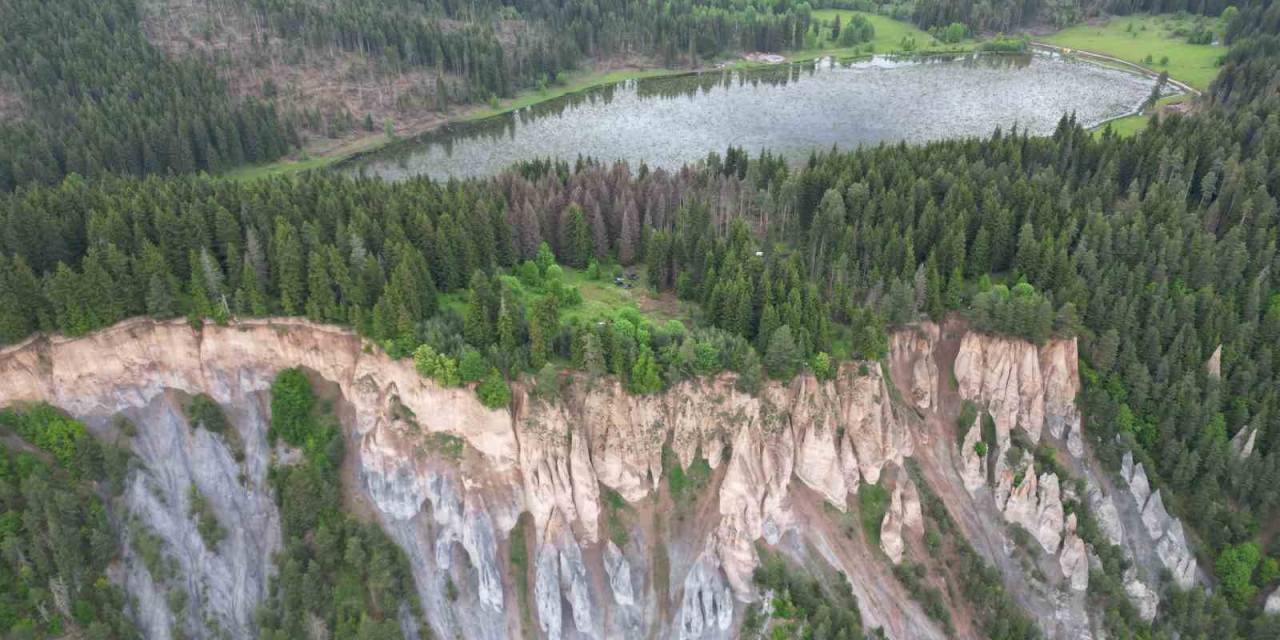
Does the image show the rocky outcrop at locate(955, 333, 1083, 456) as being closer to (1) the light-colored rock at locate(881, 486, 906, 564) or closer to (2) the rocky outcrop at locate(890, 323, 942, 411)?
(2) the rocky outcrop at locate(890, 323, 942, 411)

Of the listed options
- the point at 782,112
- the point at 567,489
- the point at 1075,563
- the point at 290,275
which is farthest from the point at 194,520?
the point at 782,112

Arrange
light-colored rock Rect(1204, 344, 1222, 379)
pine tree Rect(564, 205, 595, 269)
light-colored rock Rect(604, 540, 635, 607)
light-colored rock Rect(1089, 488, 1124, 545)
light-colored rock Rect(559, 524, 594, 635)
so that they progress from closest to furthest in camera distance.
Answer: light-colored rock Rect(559, 524, 594, 635) → light-colored rock Rect(604, 540, 635, 607) → light-colored rock Rect(1089, 488, 1124, 545) → light-colored rock Rect(1204, 344, 1222, 379) → pine tree Rect(564, 205, 595, 269)

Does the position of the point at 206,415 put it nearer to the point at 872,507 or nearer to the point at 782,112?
the point at 872,507

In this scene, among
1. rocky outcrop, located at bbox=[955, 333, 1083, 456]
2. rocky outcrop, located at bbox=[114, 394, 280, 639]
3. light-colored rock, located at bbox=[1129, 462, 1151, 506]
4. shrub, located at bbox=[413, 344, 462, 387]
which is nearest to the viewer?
shrub, located at bbox=[413, 344, 462, 387]

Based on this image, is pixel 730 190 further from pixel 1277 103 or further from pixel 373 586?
pixel 1277 103

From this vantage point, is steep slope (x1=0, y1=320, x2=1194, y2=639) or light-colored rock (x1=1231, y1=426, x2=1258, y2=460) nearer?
steep slope (x1=0, y1=320, x2=1194, y2=639)

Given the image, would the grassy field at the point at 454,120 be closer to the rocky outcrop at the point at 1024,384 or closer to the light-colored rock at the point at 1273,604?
the rocky outcrop at the point at 1024,384

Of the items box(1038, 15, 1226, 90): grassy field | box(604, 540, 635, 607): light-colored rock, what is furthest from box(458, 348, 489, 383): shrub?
box(1038, 15, 1226, 90): grassy field
